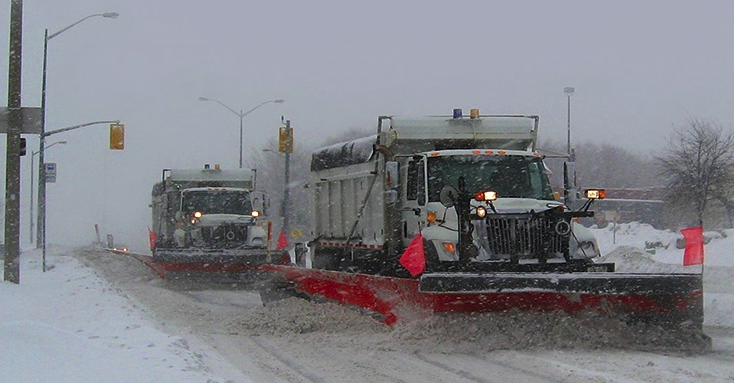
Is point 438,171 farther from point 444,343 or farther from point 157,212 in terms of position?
point 157,212

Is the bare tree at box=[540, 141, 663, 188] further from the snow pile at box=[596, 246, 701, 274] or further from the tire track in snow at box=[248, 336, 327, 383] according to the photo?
the tire track in snow at box=[248, 336, 327, 383]

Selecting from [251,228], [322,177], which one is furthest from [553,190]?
[251,228]

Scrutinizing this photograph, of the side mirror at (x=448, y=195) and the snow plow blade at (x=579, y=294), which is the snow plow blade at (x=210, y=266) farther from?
the snow plow blade at (x=579, y=294)

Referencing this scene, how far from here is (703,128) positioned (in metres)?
41.6

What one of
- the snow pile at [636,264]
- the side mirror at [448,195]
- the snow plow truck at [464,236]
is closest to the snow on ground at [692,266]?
the snow pile at [636,264]

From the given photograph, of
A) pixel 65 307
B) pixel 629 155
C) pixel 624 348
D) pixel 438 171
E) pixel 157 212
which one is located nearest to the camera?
pixel 624 348

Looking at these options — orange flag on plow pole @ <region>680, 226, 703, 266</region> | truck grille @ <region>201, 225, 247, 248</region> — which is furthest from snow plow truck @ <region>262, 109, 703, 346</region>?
truck grille @ <region>201, 225, 247, 248</region>

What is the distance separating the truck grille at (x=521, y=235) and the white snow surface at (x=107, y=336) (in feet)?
5.33

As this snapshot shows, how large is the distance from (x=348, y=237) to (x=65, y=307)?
4373 millimetres

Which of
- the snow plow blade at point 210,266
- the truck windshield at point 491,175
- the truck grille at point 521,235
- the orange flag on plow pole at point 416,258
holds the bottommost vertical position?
the snow plow blade at point 210,266

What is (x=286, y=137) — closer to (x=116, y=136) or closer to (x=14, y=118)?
(x=116, y=136)

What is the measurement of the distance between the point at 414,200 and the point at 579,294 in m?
3.08

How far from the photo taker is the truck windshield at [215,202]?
23.5m

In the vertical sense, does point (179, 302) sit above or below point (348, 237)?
below
